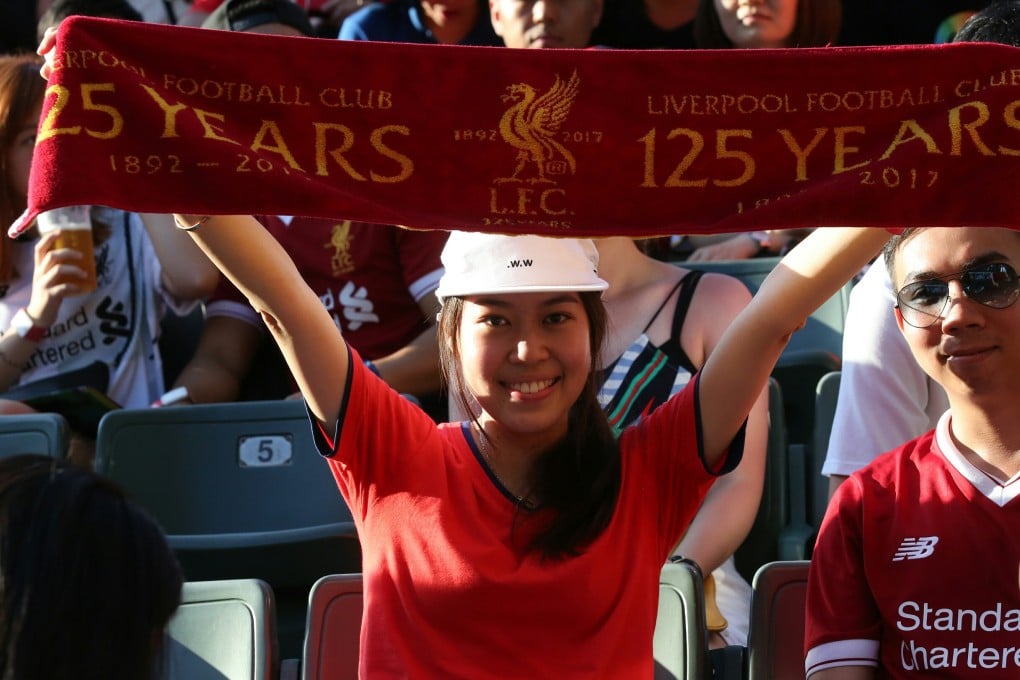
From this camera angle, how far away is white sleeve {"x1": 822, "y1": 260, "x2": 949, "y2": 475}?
3.42 m

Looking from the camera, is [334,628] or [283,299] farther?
[334,628]

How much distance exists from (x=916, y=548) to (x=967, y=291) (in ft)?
1.53

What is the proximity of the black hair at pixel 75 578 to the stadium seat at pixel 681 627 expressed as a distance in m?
1.44

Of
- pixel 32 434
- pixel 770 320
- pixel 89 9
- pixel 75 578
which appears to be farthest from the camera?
pixel 89 9

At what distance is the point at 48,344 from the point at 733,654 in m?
2.42

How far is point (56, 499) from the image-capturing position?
5.62 ft

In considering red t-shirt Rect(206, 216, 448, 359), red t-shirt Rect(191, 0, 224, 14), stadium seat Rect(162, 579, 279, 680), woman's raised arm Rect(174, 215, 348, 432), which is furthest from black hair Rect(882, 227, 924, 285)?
red t-shirt Rect(191, 0, 224, 14)

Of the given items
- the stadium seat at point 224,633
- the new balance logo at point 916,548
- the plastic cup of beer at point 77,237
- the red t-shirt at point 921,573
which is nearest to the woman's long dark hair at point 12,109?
the plastic cup of beer at point 77,237

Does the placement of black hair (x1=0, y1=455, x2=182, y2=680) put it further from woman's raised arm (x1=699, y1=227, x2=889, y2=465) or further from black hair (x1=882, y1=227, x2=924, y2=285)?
black hair (x1=882, y1=227, x2=924, y2=285)

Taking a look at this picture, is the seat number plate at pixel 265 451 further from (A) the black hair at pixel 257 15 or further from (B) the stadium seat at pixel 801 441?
(A) the black hair at pixel 257 15

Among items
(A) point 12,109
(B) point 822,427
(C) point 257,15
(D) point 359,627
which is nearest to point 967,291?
(D) point 359,627

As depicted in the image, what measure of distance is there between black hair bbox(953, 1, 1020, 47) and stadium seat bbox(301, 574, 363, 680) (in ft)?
5.86

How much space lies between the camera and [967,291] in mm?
2703

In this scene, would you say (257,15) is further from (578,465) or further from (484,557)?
(484,557)
